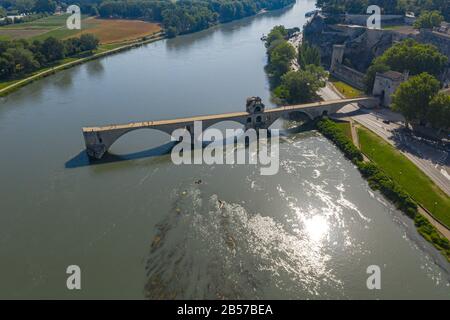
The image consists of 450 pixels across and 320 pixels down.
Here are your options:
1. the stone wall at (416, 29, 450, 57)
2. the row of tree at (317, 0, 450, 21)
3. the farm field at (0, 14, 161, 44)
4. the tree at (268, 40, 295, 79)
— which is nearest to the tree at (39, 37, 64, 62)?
the farm field at (0, 14, 161, 44)

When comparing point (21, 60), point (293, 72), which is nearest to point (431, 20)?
point (293, 72)

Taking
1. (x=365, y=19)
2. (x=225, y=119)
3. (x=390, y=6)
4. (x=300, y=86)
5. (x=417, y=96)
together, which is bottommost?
(x=225, y=119)

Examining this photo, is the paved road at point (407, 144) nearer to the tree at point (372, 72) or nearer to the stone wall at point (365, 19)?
the tree at point (372, 72)

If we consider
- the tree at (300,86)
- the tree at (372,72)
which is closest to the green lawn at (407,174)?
the tree at (300,86)

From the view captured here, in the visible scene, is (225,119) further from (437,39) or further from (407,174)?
(437,39)

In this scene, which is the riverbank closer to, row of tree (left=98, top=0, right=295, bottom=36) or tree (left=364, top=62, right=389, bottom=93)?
row of tree (left=98, top=0, right=295, bottom=36)
